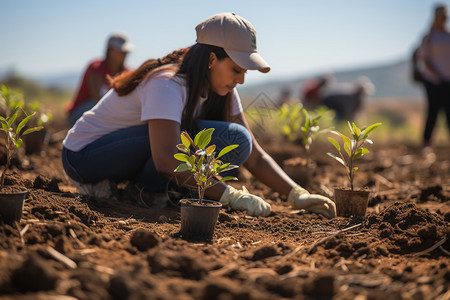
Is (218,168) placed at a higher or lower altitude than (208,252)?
higher

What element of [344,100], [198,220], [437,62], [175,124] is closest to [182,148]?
[198,220]

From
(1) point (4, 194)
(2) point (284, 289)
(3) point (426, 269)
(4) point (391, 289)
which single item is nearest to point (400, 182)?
(3) point (426, 269)

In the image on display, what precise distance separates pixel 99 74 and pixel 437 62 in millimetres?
4435

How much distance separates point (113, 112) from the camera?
2.69 m

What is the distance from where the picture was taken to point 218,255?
1683 mm

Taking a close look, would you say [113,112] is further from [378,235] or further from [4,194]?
[378,235]

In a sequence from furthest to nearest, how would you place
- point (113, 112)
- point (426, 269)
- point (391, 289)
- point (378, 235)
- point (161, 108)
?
point (113, 112)
point (161, 108)
point (378, 235)
point (426, 269)
point (391, 289)

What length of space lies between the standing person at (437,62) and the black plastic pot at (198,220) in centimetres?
495

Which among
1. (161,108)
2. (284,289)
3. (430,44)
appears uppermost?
(430,44)

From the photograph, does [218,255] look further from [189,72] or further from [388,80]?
[388,80]

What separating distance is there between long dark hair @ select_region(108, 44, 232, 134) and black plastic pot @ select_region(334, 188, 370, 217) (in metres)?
0.98

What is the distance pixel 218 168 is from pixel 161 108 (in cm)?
60

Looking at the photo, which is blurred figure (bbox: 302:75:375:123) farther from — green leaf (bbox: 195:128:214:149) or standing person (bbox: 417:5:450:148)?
green leaf (bbox: 195:128:214:149)

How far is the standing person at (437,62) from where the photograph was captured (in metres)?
5.72
